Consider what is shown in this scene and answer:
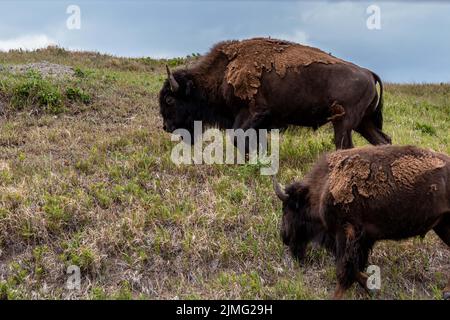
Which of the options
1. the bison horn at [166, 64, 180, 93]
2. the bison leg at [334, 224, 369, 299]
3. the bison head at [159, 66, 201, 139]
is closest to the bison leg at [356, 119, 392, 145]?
the bison head at [159, 66, 201, 139]

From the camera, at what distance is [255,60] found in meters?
8.58

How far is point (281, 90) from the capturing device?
27.4ft

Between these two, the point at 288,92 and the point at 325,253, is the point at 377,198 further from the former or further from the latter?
the point at 288,92

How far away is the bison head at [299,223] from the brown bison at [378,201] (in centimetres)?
16

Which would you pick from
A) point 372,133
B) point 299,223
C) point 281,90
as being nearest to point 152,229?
point 299,223

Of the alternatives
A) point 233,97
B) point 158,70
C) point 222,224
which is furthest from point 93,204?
point 158,70

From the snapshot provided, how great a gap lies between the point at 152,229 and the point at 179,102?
325cm

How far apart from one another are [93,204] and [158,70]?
15211mm

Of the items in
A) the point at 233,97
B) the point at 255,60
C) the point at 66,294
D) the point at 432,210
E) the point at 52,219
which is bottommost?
the point at 66,294

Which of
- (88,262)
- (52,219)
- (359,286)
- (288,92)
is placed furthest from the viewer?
(288,92)

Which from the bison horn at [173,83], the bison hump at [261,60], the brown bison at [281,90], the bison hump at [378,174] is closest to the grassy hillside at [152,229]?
the brown bison at [281,90]

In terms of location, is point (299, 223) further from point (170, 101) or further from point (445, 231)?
point (170, 101)

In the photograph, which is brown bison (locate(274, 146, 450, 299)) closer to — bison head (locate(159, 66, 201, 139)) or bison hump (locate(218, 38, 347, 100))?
bison hump (locate(218, 38, 347, 100))

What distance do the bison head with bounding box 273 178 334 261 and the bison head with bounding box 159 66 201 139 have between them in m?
3.65
